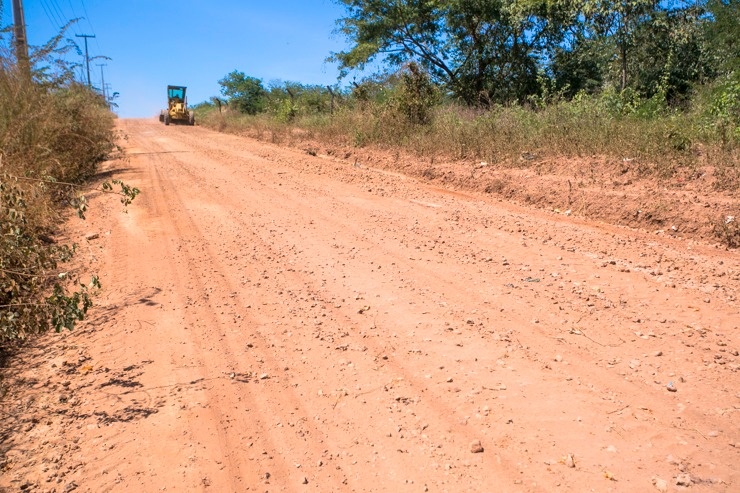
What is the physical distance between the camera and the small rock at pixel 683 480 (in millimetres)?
2494

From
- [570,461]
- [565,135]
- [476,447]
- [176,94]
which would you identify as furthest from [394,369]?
[176,94]

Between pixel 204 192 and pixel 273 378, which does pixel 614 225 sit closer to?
pixel 273 378

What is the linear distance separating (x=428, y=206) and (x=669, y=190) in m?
3.39

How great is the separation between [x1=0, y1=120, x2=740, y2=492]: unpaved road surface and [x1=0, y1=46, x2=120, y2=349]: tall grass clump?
44 cm

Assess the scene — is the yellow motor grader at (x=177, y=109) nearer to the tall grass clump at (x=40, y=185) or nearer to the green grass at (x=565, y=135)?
the tall grass clump at (x=40, y=185)

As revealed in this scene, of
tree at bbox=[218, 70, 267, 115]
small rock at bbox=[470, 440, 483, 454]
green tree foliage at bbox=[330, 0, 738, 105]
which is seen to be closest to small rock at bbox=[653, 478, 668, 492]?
small rock at bbox=[470, 440, 483, 454]

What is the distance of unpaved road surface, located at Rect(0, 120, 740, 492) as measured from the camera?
109 inches

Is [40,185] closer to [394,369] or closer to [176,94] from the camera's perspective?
[394,369]

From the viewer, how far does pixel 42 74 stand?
10992 mm

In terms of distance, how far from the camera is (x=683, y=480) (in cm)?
251

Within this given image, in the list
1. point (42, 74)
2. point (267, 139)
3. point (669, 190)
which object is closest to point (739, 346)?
point (669, 190)

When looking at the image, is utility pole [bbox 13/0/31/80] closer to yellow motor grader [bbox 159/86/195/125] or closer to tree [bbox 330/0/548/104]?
tree [bbox 330/0/548/104]

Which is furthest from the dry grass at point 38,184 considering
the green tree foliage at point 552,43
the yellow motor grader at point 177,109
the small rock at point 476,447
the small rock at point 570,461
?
the yellow motor grader at point 177,109

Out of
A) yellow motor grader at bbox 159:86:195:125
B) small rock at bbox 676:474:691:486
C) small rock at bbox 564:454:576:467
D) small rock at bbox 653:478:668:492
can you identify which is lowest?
small rock at bbox 564:454:576:467
